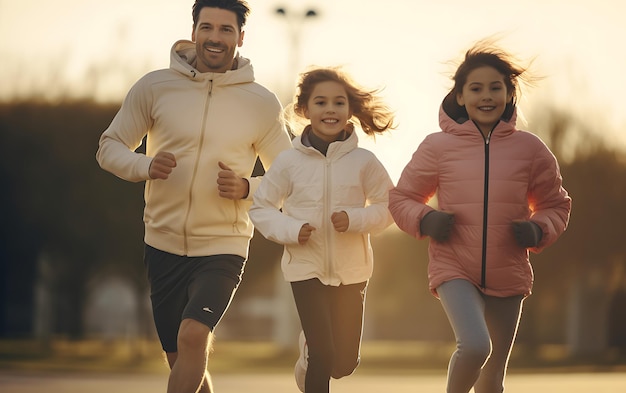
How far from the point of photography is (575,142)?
39906 mm

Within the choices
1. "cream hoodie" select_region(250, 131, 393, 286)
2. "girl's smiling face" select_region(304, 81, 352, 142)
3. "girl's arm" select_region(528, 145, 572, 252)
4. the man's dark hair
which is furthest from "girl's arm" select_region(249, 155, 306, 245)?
"girl's arm" select_region(528, 145, 572, 252)

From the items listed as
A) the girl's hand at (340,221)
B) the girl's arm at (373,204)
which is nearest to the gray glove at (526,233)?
the girl's arm at (373,204)

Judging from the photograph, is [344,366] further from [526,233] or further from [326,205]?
[526,233]

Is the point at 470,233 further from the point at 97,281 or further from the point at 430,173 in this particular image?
the point at 97,281

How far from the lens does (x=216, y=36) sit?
871cm

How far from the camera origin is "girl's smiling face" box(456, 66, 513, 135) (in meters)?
8.12

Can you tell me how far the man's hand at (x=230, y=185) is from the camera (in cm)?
843

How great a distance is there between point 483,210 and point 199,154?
196 cm

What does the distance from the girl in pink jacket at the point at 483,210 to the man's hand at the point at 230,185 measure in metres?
0.99

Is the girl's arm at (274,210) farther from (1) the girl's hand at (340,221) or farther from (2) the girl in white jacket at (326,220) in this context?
(1) the girl's hand at (340,221)

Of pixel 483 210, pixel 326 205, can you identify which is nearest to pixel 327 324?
pixel 326 205

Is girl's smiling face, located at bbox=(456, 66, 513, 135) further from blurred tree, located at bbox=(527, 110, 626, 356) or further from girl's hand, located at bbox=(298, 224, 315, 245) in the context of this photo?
blurred tree, located at bbox=(527, 110, 626, 356)

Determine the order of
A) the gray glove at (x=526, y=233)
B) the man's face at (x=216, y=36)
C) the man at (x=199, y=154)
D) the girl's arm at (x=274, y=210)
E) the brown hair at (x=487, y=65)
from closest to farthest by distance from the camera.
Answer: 1. the gray glove at (x=526, y=233)
2. the girl's arm at (x=274, y=210)
3. the brown hair at (x=487, y=65)
4. the man at (x=199, y=154)
5. the man's face at (x=216, y=36)

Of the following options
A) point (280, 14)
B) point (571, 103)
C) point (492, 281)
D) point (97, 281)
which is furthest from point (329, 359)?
point (97, 281)
